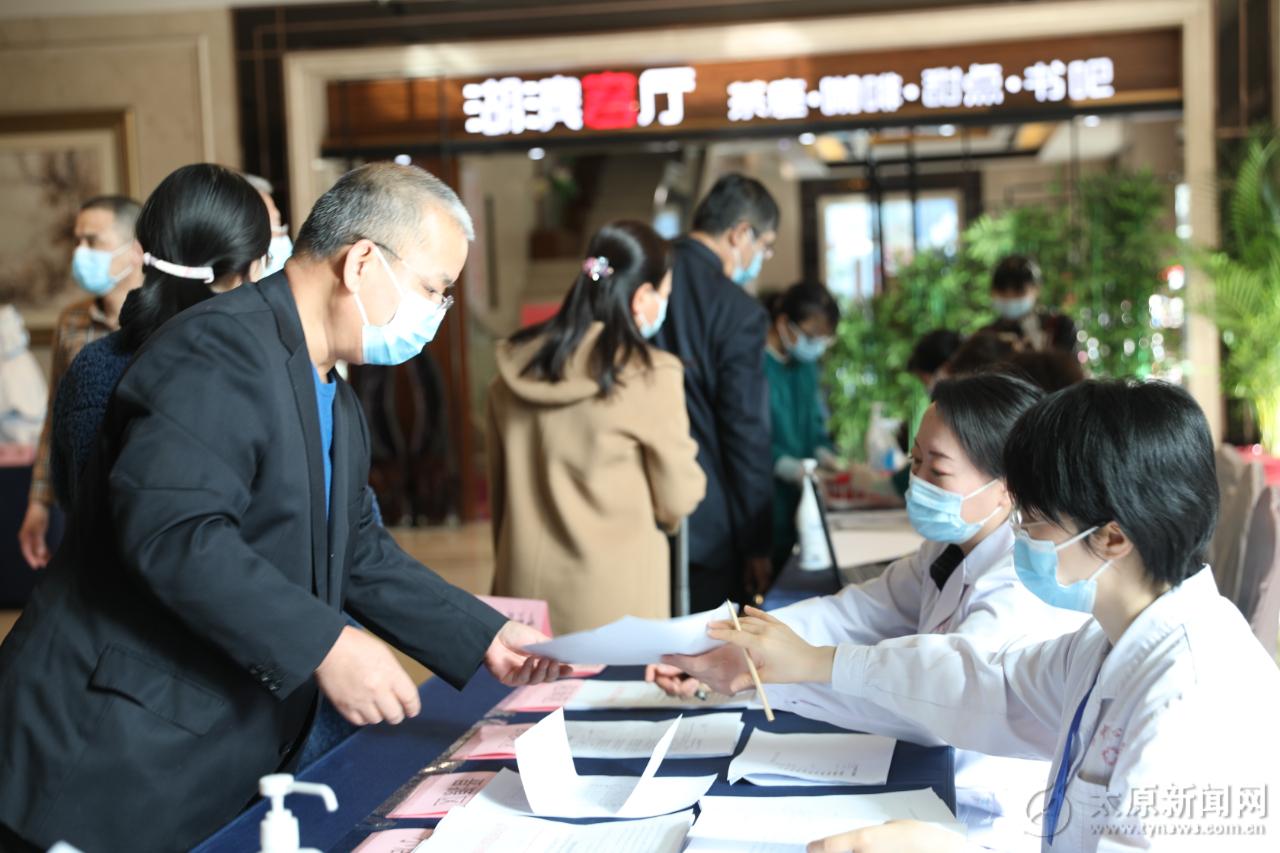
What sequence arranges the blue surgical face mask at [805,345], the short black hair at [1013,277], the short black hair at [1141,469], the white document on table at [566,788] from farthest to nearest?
the short black hair at [1013,277], the blue surgical face mask at [805,345], the white document on table at [566,788], the short black hair at [1141,469]

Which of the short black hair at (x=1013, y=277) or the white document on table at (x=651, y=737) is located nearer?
the white document on table at (x=651, y=737)

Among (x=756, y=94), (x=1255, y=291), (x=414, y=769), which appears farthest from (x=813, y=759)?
(x=756, y=94)

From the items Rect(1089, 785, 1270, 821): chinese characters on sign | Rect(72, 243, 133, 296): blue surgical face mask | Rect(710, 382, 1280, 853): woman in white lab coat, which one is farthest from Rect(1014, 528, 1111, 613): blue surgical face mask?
Rect(72, 243, 133, 296): blue surgical face mask

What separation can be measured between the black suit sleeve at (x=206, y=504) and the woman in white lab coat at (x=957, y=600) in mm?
619

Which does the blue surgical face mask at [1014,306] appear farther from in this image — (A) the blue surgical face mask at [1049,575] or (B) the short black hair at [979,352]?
(A) the blue surgical face mask at [1049,575]

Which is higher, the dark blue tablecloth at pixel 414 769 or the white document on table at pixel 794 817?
the white document on table at pixel 794 817

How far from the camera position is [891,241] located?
786 cm

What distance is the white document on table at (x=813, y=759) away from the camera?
1623 millimetres

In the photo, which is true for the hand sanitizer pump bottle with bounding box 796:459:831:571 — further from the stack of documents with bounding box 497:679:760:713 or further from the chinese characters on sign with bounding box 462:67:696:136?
the chinese characters on sign with bounding box 462:67:696:136

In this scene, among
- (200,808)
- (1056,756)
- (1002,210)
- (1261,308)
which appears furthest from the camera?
(1002,210)

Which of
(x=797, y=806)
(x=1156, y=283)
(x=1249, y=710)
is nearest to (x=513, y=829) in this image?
(x=797, y=806)

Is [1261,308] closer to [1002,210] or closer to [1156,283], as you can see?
[1156,283]

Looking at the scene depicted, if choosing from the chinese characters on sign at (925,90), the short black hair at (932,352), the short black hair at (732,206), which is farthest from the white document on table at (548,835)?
the chinese characters on sign at (925,90)

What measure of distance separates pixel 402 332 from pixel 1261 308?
5.51 m
